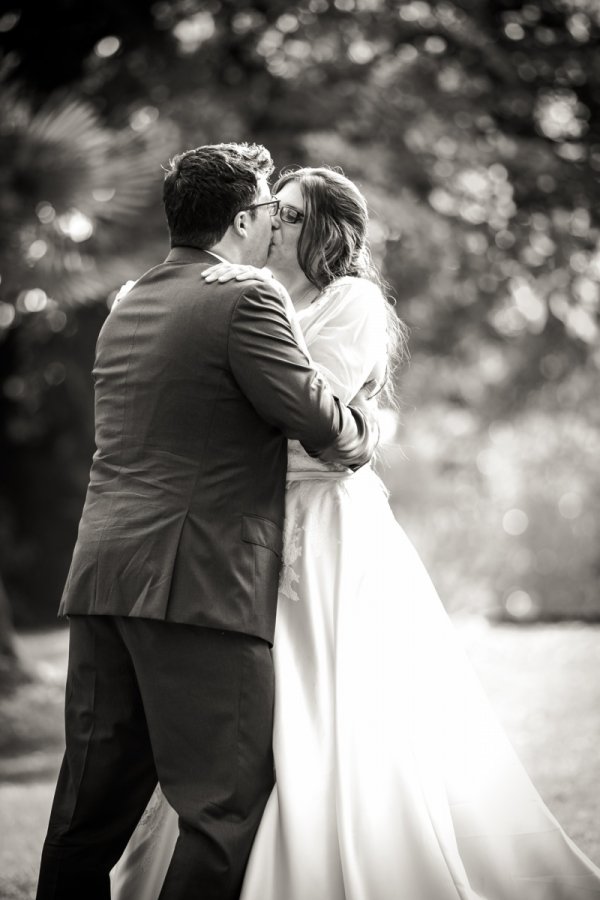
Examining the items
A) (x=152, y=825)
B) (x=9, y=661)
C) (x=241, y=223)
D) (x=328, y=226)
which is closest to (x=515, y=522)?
(x=9, y=661)

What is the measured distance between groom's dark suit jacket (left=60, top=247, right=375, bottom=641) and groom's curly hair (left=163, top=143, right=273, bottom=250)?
0.46ft

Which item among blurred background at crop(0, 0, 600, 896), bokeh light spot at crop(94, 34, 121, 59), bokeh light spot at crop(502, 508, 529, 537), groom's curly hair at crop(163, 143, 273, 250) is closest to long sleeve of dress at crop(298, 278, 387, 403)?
groom's curly hair at crop(163, 143, 273, 250)

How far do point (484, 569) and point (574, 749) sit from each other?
28288 millimetres

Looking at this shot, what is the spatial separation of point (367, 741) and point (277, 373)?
40.4 inches

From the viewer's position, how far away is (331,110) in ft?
29.4

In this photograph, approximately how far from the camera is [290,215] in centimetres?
319

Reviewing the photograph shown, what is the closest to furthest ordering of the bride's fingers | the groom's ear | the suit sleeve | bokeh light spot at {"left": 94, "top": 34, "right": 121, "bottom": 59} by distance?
the suit sleeve < the bride's fingers < the groom's ear < bokeh light spot at {"left": 94, "top": 34, "right": 121, "bottom": 59}

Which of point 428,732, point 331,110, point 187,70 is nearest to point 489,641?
point 331,110

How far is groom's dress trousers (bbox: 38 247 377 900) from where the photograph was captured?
2.58m

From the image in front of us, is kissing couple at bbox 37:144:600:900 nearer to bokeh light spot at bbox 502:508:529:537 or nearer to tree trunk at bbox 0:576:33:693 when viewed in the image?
tree trunk at bbox 0:576:33:693

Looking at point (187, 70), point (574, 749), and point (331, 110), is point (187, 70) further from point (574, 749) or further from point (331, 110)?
point (574, 749)

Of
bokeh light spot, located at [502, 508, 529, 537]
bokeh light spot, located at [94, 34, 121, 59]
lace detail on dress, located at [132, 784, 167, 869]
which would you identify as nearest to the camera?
lace detail on dress, located at [132, 784, 167, 869]

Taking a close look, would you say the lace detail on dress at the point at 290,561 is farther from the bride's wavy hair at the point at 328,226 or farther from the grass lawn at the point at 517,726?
the grass lawn at the point at 517,726

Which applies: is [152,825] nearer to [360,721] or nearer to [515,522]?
[360,721]
